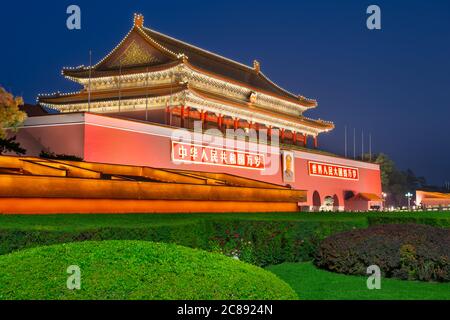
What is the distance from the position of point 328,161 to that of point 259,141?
10830mm

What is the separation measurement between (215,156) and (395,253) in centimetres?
2332

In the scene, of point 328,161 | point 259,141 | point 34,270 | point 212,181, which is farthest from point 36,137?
point 328,161

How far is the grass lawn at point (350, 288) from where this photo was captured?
925 cm

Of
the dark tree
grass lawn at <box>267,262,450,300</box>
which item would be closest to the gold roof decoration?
the dark tree

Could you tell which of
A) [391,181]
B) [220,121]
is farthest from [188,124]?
[391,181]

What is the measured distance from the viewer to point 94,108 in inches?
1516

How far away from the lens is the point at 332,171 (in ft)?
158

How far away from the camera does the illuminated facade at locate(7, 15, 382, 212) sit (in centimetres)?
2720

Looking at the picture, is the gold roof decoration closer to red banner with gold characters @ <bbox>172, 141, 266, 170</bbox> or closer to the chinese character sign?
red banner with gold characters @ <bbox>172, 141, 266, 170</bbox>

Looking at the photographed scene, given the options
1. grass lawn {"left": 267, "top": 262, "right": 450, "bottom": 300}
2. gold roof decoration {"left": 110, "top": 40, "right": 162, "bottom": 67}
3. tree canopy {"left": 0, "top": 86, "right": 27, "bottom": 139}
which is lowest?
grass lawn {"left": 267, "top": 262, "right": 450, "bottom": 300}

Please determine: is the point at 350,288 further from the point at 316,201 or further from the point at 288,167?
the point at 316,201

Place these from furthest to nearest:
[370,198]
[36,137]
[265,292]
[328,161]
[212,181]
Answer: [370,198]
[328,161]
[36,137]
[212,181]
[265,292]

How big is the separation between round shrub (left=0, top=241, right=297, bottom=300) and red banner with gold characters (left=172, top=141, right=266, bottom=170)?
24.9 m
